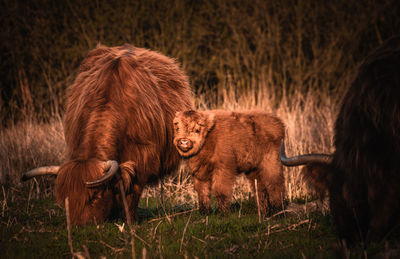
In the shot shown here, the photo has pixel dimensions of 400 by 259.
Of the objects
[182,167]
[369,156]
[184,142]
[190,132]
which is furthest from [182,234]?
[182,167]

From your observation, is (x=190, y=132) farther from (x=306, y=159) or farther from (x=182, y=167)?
(x=182, y=167)

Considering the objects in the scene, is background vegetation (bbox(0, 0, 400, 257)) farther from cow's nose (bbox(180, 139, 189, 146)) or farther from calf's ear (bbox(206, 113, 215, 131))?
cow's nose (bbox(180, 139, 189, 146))

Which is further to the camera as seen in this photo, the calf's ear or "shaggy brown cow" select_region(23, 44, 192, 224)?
the calf's ear

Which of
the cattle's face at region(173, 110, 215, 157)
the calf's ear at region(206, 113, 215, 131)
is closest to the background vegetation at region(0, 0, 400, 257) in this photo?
the calf's ear at region(206, 113, 215, 131)

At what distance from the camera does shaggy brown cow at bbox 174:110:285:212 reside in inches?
213

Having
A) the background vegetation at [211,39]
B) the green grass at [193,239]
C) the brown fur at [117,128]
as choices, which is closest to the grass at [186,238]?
the green grass at [193,239]

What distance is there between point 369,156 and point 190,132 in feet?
8.10

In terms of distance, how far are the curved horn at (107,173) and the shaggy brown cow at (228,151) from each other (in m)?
0.99

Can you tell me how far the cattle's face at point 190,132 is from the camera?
212 inches

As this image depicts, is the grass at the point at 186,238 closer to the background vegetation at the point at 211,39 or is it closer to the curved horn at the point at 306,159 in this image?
the curved horn at the point at 306,159

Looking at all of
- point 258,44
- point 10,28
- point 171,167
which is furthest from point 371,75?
point 10,28

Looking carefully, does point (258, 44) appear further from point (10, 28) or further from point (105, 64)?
point (105, 64)

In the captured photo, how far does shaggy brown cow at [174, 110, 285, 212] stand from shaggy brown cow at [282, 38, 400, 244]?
184 centimetres

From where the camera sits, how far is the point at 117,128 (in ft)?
17.5
